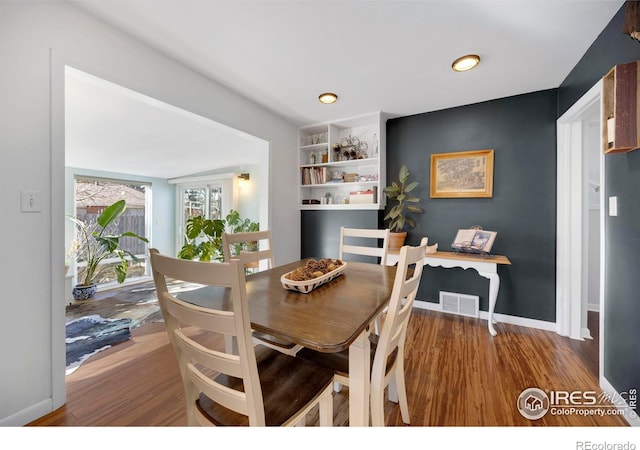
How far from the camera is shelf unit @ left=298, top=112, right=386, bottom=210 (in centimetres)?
323

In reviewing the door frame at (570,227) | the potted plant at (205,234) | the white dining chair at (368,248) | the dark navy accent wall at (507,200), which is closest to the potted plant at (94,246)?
the potted plant at (205,234)

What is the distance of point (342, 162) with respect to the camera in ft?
10.9

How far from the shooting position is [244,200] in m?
5.20

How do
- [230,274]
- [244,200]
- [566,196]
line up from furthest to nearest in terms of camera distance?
[244,200]
[566,196]
[230,274]

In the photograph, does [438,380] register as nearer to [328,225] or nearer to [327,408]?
[327,408]

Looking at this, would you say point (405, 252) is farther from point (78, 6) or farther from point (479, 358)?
point (78, 6)

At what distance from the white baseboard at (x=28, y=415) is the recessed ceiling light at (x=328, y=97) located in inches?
120

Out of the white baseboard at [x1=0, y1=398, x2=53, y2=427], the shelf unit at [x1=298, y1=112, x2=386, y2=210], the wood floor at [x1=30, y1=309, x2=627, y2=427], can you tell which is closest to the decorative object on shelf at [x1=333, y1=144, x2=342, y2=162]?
the shelf unit at [x1=298, y1=112, x2=386, y2=210]

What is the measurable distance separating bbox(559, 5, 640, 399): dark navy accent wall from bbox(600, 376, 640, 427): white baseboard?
3 cm

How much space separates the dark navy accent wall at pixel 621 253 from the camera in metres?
1.43

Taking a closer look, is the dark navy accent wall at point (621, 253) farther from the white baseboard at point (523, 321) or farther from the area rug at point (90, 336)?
the area rug at point (90, 336)

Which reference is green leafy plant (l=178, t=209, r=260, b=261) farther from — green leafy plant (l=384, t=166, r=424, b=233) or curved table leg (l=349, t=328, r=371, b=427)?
curved table leg (l=349, t=328, r=371, b=427)
